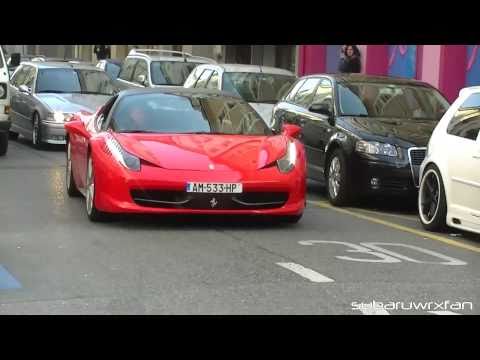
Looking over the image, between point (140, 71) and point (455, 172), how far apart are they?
14.2 metres

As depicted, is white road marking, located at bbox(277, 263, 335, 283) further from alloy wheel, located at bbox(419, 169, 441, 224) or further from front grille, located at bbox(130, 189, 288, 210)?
alloy wheel, located at bbox(419, 169, 441, 224)

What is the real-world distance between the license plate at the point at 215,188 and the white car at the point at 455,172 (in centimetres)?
202

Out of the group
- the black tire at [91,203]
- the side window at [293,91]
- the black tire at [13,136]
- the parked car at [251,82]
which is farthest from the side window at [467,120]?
the black tire at [13,136]

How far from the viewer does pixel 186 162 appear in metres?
10.8

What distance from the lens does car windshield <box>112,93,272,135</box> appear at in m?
11.7

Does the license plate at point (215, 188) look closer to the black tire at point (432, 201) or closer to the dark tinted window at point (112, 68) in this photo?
Result: the black tire at point (432, 201)

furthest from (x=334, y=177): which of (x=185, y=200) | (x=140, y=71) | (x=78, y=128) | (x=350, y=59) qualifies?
(x=350, y=59)

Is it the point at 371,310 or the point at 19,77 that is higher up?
the point at 19,77

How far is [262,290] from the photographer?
8.03 meters

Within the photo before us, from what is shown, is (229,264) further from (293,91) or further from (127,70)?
(127,70)
